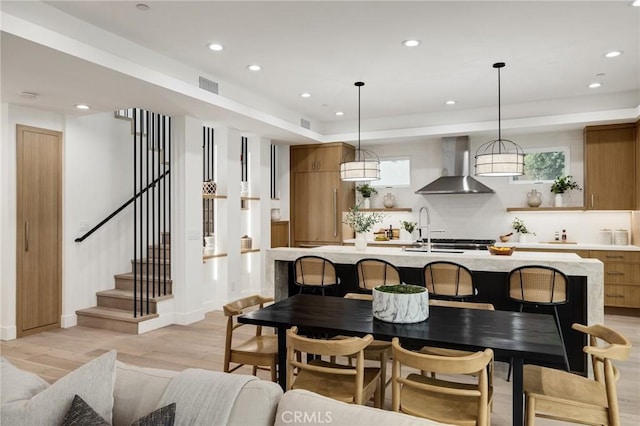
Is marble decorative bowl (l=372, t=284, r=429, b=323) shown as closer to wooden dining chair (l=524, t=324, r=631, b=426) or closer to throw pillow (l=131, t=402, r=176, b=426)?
wooden dining chair (l=524, t=324, r=631, b=426)

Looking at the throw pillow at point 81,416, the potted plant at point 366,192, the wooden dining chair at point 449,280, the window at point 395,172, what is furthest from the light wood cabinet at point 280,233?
the throw pillow at point 81,416

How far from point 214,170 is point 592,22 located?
17.3 ft

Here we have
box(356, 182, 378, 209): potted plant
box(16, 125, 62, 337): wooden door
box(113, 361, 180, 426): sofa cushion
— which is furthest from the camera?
box(356, 182, 378, 209): potted plant

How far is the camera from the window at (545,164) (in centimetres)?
669

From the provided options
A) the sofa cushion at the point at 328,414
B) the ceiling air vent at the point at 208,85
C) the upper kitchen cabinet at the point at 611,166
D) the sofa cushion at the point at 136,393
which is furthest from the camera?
the upper kitchen cabinet at the point at 611,166

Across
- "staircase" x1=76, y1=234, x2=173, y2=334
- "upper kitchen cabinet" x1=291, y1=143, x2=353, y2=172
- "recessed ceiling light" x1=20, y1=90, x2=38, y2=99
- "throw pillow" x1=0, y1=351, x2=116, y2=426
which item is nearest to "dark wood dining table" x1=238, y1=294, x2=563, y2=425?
"throw pillow" x1=0, y1=351, x2=116, y2=426

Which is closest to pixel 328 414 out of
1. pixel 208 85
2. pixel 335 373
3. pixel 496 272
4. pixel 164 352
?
pixel 335 373

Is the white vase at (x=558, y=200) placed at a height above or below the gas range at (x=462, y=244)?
above

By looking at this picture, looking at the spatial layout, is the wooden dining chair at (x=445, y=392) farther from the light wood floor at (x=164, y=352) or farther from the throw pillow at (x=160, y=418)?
the throw pillow at (x=160, y=418)

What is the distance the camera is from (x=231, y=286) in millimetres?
6273

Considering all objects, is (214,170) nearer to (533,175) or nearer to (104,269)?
(104,269)

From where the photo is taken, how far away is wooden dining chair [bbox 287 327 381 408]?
2.16m

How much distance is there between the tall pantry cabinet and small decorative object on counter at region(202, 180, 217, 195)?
Answer: 188cm

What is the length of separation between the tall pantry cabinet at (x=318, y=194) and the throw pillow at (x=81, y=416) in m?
6.08
